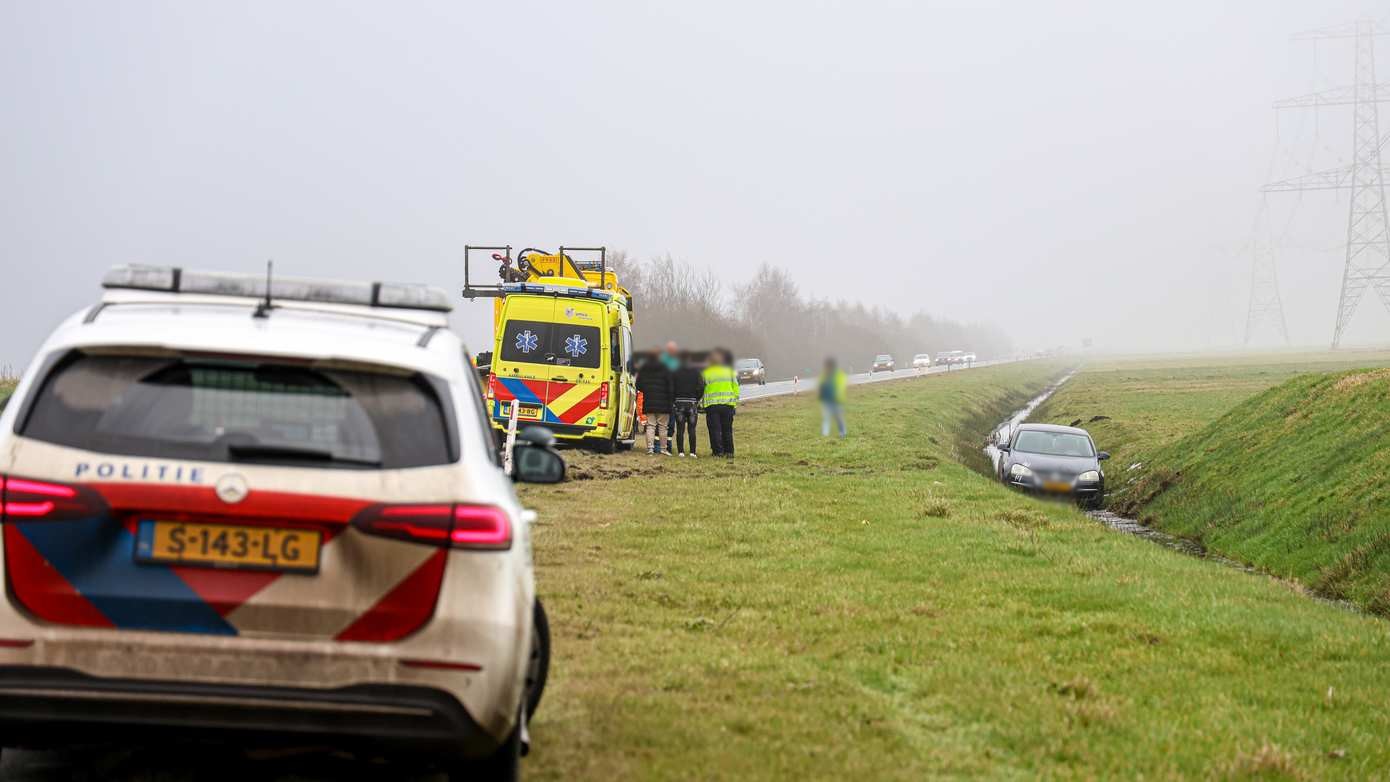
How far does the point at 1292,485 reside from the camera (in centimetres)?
2056

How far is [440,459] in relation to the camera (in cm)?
462

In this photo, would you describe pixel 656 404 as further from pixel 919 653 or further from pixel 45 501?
pixel 45 501

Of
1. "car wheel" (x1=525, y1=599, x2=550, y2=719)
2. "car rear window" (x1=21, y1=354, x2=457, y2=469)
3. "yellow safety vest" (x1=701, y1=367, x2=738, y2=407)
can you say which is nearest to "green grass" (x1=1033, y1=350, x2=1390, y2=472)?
"yellow safety vest" (x1=701, y1=367, x2=738, y2=407)

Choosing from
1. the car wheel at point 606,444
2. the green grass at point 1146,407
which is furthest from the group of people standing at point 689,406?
the green grass at point 1146,407

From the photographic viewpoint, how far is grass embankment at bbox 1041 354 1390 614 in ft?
52.9

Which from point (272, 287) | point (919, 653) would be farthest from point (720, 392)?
point (272, 287)

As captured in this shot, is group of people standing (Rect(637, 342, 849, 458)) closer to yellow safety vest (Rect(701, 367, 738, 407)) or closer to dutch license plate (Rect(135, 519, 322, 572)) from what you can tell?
yellow safety vest (Rect(701, 367, 738, 407))

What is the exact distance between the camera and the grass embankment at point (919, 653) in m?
6.71

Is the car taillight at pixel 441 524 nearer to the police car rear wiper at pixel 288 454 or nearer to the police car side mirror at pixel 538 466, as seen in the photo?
the police car rear wiper at pixel 288 454

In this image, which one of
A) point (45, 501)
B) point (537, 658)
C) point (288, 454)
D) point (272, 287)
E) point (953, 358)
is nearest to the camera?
point (45, 501)

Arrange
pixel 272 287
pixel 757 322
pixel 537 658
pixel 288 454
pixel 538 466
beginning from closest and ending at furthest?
pixel 288 454 < pixel 272 287 < pixel 538 466 < pixel 537 658 < pixel 757 322

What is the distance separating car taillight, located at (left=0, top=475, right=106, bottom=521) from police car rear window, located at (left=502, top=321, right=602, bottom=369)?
19.9m

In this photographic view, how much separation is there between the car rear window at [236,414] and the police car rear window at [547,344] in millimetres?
19657

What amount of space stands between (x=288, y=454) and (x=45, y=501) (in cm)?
72
